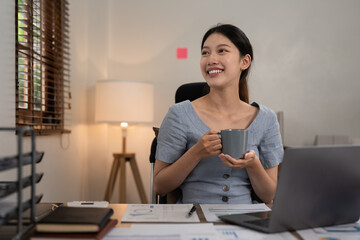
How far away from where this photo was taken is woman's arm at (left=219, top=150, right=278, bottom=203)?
1.13 metres

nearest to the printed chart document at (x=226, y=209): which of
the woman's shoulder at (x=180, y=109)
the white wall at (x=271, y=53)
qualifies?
the woman's shoulder at (x=180, y=109)

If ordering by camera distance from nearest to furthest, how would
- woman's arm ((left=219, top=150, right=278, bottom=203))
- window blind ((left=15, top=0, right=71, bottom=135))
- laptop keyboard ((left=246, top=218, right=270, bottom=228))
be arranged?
laptop keyboard ((left=246, top=218, right=270, bottom=228)) → woman's arm ((left=219, top=150, right=278, bottom=203)) → window blind ((left=15, top=0, right=71, bottom=135))

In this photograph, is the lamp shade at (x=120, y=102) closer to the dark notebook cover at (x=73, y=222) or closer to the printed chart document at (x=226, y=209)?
the printed chart document at (x=226, y=209)

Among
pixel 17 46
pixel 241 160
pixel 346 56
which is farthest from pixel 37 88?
pixel 346 56

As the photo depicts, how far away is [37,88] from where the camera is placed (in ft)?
7.43

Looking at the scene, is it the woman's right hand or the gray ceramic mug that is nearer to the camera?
the gray ceramic mug

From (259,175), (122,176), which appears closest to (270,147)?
(259,175)

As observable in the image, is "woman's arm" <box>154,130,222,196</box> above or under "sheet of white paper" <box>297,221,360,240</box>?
above

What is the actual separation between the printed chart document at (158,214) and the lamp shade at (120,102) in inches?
71.6

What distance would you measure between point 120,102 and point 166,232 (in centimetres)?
210

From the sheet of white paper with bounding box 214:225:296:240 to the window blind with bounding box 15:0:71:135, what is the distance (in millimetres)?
1358

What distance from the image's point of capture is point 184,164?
4.28ft

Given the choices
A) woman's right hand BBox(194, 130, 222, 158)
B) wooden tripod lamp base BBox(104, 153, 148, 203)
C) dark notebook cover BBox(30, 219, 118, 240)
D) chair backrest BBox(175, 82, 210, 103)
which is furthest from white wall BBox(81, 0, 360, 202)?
dark notebook cover BBox(30, 219, 118, 240)

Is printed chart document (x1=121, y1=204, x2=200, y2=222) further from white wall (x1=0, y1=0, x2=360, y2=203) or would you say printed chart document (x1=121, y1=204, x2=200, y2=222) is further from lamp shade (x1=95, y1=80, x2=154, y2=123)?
white wall (x1=0, y1=0, x2=360, y2=203)
